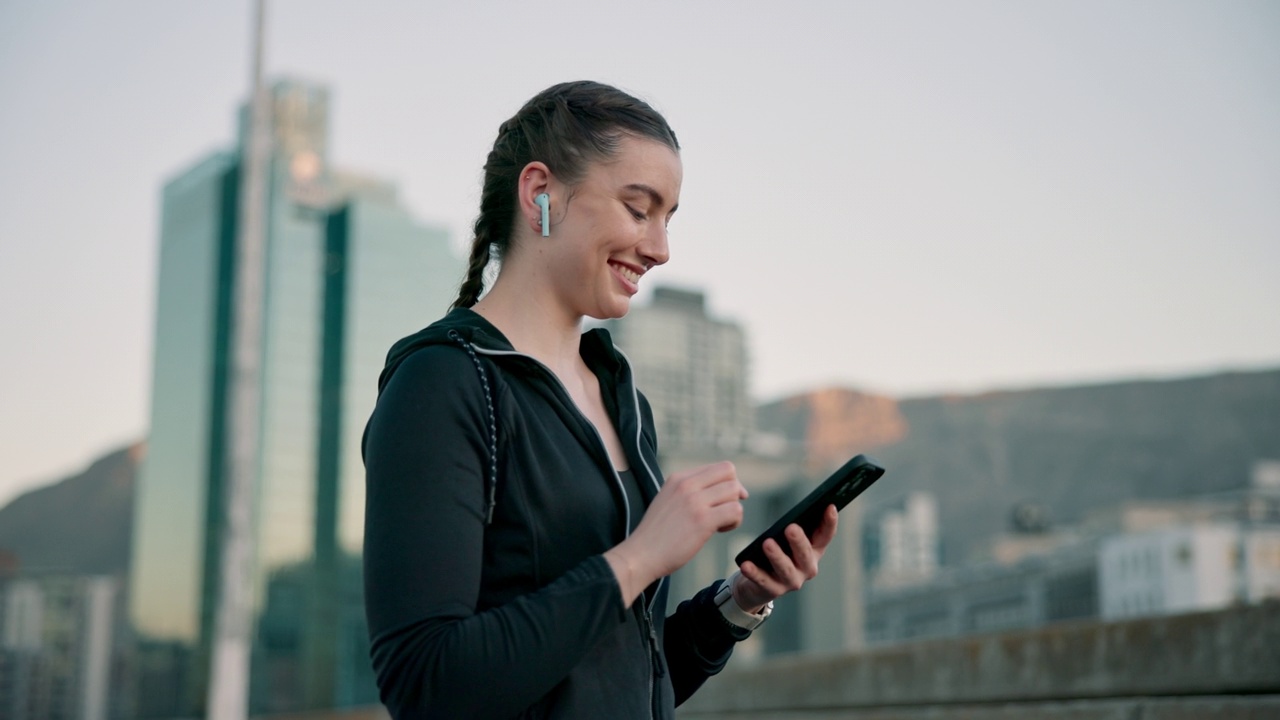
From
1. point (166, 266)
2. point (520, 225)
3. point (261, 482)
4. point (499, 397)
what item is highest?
point (166, 266)

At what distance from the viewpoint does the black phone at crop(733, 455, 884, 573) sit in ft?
6.48

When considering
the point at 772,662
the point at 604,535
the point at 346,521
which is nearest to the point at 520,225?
the point at 604,535

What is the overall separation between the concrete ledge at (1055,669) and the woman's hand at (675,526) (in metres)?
2.53

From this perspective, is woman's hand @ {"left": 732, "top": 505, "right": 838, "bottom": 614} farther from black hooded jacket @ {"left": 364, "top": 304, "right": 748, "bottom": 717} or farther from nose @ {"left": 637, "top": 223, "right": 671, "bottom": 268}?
nose @ {"left": 637, "top": 223, "right": 671, "bottom": 268}

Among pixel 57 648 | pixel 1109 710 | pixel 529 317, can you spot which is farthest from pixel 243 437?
pixel 57 648

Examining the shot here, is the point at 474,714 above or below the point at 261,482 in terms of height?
below

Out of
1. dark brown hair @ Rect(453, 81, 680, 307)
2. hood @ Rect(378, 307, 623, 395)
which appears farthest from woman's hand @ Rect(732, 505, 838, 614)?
dark brown hair @ Rect(453, 81, 680, 307)

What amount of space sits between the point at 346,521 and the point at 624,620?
101655mm

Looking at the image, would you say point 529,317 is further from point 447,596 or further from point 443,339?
point 447,596

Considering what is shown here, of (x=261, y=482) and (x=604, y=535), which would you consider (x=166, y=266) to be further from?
(x=604, y=535)

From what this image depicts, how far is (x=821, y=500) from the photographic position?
200 centimetres

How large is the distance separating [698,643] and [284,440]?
343ft

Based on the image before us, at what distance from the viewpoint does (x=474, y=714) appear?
168 centimetres

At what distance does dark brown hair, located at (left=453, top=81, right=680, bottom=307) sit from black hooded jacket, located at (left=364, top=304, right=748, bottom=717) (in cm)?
23
